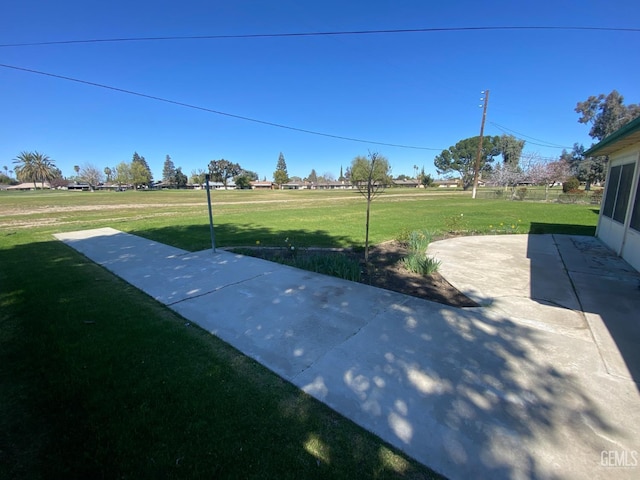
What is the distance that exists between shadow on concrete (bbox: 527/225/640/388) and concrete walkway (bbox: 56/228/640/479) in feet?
0.08

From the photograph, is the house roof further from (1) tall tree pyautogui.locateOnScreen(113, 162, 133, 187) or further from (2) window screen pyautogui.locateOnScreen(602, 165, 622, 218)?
(1) tall tree pyautogui.locateOnScreen(113, 162, 133, 187)

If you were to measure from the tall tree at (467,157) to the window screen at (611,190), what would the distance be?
7712cm

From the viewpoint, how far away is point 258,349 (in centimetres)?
293

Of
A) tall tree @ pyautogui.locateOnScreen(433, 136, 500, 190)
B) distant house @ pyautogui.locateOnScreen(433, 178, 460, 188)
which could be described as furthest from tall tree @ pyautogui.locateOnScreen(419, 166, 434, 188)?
distant house @ pyautogui.locateOnScreen(433, 178, 460, 188)

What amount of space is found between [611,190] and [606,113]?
41.2 m

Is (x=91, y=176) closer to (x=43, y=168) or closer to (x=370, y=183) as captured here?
(x=43, y=168)

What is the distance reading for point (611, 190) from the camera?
8.27m

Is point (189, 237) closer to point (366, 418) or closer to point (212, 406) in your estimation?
point (212, 406)

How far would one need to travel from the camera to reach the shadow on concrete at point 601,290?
286 cm

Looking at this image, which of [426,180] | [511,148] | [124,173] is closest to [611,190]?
[511,148]

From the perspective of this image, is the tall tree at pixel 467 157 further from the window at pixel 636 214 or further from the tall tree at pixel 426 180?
the window at pixel 636 214

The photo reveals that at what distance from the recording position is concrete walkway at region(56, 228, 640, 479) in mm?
1847

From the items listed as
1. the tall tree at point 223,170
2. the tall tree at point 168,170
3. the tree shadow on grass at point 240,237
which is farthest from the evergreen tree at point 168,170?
the tree shadow on grass at point 240,237

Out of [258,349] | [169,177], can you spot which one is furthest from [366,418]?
[169,177]
